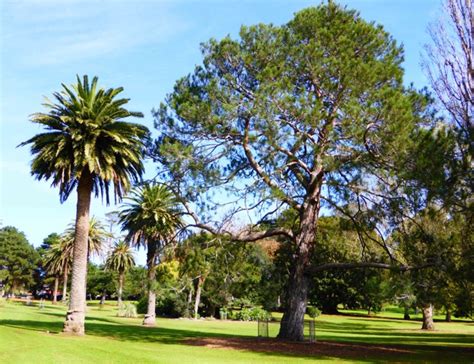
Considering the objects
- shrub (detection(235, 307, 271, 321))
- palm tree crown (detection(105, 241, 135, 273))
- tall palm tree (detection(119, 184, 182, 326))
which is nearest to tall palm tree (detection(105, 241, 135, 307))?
palm tree crown (detection(105, 241, 135, 273))

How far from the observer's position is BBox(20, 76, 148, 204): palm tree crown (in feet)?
85.0

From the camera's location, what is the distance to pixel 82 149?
25984mm

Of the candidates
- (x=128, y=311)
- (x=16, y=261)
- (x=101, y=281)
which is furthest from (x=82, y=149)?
(x=16, y=261)

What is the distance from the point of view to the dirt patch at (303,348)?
21.2 metres

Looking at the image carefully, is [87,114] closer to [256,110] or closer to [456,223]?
[256,110]

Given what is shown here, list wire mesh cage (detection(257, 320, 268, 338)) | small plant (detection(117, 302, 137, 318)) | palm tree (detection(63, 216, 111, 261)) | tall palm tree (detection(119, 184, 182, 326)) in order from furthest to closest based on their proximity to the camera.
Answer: palm tree (detection(63, 216, 111, 261)) → small plant (detection(117, 302, 137, 318)) → tall palm tree (detection(119, 184, 182, 326)) → wire mesh cage (detection(257, 320, 268, 338))

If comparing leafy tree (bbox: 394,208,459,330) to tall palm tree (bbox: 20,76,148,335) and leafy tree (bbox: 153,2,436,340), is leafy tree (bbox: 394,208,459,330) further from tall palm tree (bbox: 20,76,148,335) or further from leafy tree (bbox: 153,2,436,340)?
tall palm tree (bbox: 20,76,148,335)

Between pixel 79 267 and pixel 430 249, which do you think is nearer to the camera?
pixel 430 249

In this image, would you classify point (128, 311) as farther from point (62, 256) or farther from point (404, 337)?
point (404, 337)

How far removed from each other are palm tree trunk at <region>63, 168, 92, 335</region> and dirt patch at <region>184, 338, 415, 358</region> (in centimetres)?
539

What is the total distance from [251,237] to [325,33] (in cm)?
1014

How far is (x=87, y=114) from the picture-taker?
26.4 meters

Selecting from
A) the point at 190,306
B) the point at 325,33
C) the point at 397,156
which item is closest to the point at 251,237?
the point at 397,156

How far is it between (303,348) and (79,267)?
450 inches
